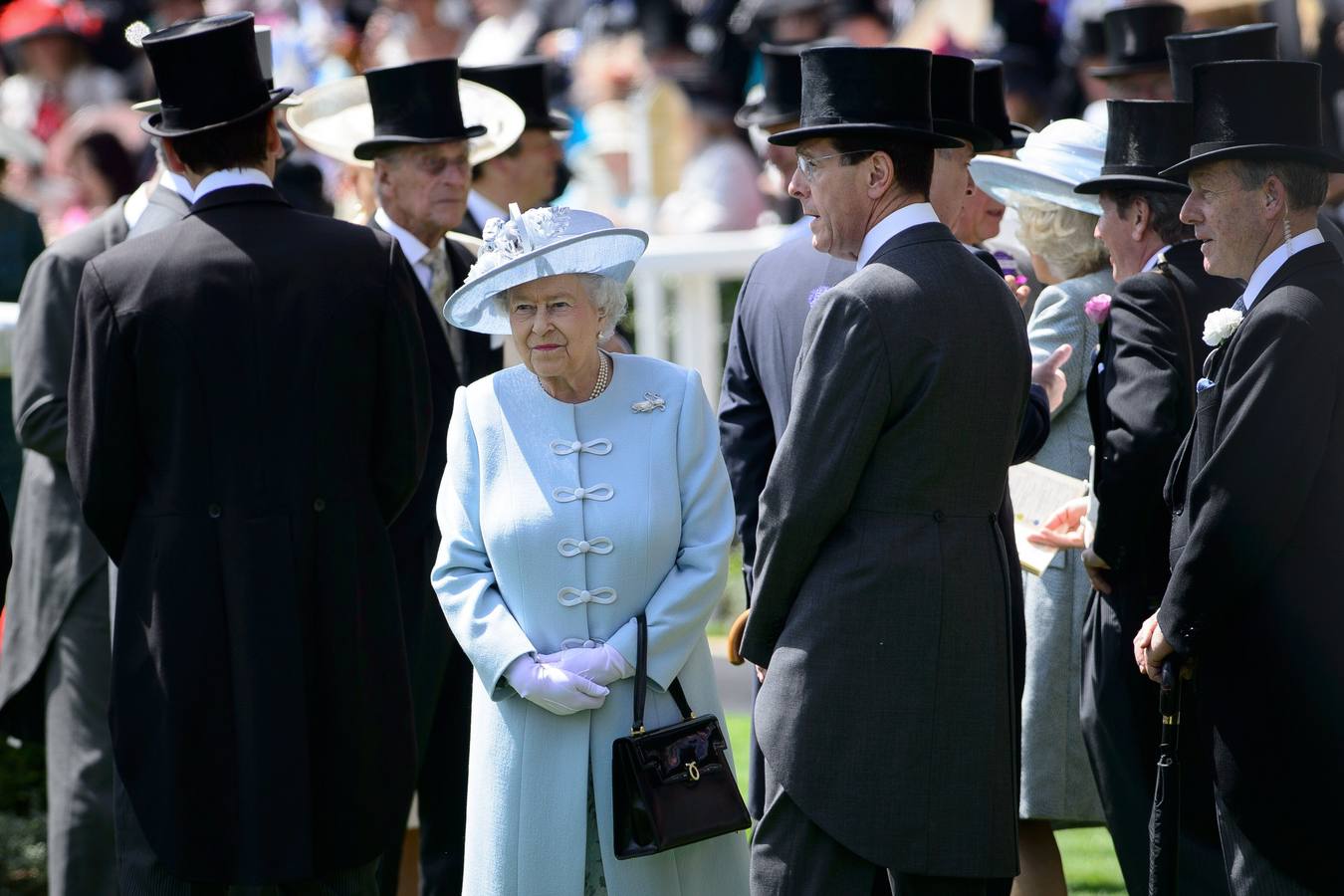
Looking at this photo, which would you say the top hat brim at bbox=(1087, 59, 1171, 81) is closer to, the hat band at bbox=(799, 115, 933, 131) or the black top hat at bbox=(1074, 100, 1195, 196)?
the black top hat at bbox=(1074, 100, 1195, 196)

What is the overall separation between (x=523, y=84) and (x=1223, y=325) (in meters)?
→ 3.72

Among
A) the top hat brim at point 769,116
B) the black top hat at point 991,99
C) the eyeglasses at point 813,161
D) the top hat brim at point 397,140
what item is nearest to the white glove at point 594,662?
the eyeglasses at point 813,161

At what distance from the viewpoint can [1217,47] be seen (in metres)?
5.34

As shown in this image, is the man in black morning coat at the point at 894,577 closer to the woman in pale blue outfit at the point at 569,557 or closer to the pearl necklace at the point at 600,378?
the woman in pale blue outfit at the point at 569,557

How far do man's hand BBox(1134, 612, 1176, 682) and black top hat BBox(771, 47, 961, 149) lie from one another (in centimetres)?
121

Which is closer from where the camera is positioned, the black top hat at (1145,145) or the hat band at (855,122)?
the hat band at (855,122)

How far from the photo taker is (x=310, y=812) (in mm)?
4637

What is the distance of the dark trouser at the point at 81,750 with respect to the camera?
560 centimetres

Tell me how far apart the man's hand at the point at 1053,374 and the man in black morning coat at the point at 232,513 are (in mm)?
1847

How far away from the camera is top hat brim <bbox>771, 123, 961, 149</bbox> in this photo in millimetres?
4105

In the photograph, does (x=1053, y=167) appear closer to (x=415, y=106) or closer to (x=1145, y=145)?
(x=1145, y=145)

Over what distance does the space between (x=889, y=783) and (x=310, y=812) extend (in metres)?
1.48

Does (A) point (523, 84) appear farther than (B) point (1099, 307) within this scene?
Yes

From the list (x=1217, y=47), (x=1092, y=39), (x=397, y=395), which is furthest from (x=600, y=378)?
(x=1092, y=39)
